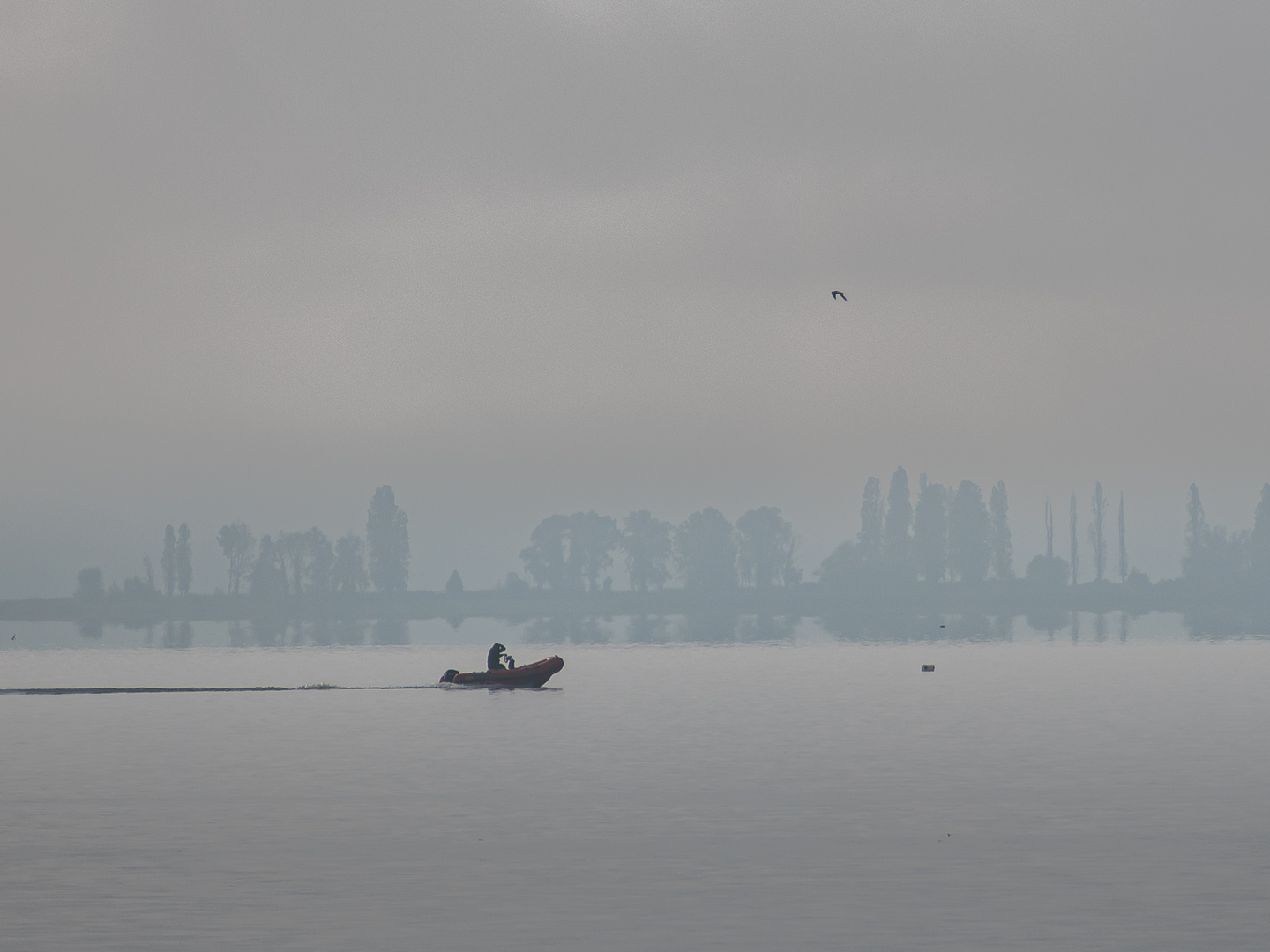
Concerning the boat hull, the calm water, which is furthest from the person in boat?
the calm water

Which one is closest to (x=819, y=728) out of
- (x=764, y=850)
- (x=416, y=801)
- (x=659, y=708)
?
(x=659, y=708)

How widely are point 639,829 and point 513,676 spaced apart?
63403mm

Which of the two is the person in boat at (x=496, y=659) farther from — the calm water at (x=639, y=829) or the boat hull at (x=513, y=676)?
the calm water at (x=639, y=829)

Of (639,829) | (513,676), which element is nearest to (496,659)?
(513,676)

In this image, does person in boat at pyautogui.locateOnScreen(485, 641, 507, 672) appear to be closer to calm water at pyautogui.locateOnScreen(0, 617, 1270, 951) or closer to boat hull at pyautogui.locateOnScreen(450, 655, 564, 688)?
boat hull at pyautogui.locateOnScreen(450, 655, 564, 688)

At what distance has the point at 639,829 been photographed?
4134 cm

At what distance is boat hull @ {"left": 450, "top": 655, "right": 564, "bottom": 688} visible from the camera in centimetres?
10150

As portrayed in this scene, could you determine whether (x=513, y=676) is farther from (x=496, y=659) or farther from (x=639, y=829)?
(x=639, y=829)

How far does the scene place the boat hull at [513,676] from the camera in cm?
10150

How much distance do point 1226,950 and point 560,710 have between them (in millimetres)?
69511

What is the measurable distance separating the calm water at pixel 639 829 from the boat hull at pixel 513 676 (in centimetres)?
928

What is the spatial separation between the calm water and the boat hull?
9.28 meters

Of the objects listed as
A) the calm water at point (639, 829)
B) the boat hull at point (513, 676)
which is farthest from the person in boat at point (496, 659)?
the calm water at point (639, 829)

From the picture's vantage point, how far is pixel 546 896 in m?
31.5
